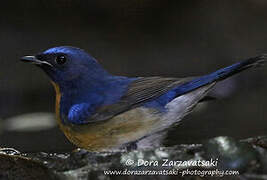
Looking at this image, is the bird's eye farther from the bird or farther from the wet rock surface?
the wet rock surface

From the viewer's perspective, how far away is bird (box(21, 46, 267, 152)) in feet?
14.2

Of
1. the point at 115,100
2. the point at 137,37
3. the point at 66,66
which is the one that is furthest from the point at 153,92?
the point at 137,37

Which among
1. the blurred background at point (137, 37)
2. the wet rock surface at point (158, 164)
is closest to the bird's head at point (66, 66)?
the wet rock surface at point (158, 164)

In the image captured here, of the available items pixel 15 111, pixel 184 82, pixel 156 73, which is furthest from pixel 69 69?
pixel 156 73

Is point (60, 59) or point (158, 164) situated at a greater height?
point (60, 59)

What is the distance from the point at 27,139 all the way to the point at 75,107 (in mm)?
1890

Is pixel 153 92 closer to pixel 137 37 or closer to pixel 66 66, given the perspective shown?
pixel 66 66

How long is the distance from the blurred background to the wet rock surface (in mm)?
4541

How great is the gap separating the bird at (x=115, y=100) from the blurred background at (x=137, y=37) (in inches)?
140

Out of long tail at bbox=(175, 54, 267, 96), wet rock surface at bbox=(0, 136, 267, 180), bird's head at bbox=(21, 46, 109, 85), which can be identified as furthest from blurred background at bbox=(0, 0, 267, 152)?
wet rock surface at bbox=(0, 136, 267, 180)

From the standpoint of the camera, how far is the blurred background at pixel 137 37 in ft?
28.9

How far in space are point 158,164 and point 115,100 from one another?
115cm

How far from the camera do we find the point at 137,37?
9.41 metres

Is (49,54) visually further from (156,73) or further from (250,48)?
(250,48)
